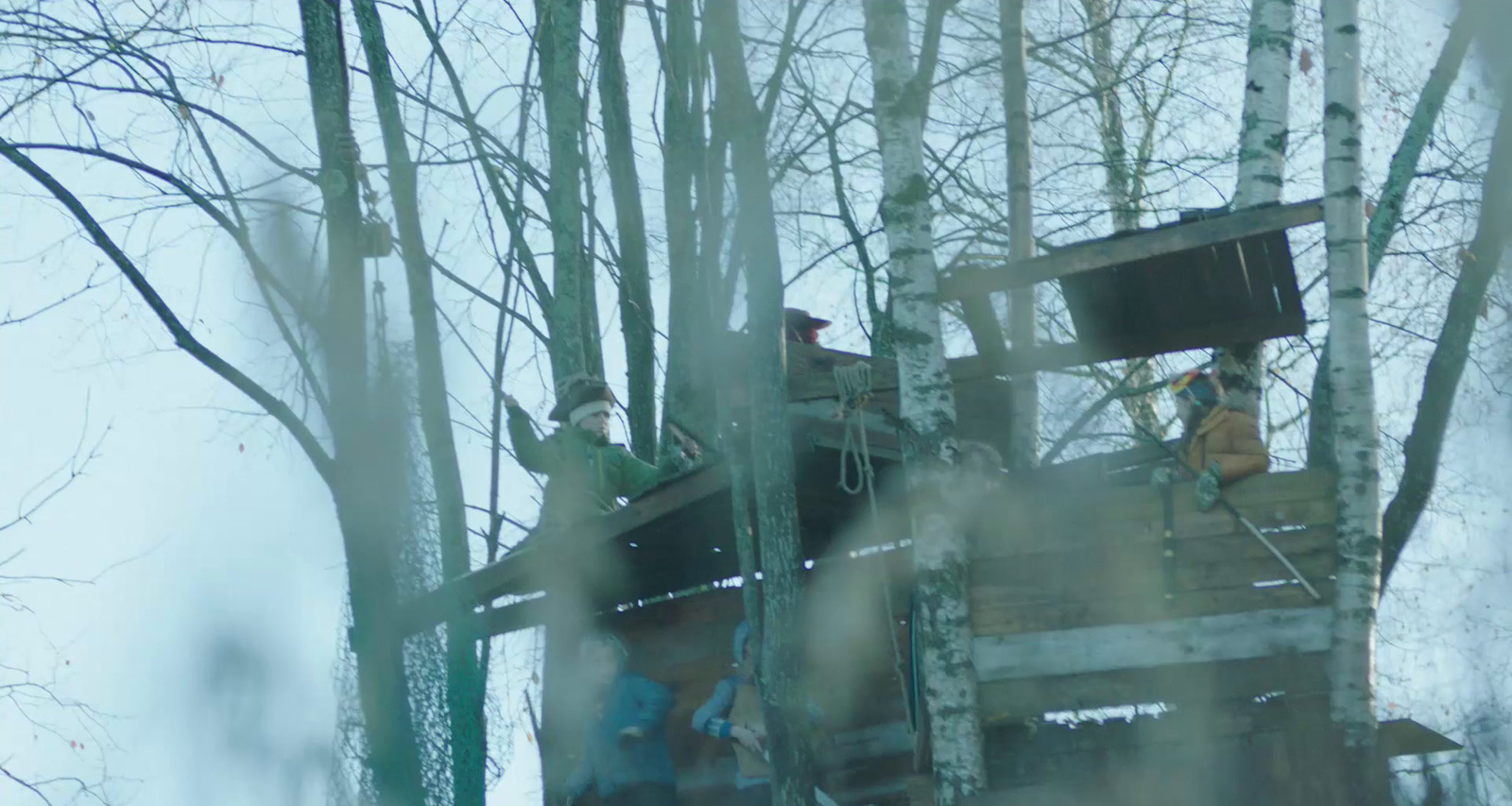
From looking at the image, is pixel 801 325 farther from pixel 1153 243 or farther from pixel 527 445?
pixel 1153 243

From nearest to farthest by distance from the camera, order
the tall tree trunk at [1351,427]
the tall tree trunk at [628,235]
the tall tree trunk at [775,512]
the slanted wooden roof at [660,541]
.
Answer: the tall tree trunk at [1351,427]
the tall tree trunk at [775,512]
the slanted wooden roof at [660,541]
the tall tree trunk at [628,235]

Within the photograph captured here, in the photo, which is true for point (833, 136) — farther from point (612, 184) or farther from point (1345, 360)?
point (1345, 360)

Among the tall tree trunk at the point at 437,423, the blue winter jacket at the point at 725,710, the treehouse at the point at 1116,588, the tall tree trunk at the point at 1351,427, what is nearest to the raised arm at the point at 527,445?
the tall tree trunk at the point at 437,423

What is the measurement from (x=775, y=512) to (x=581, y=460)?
1766mm

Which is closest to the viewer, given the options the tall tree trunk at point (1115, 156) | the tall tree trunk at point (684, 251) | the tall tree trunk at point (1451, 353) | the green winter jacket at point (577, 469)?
the green winter jacket at point (577, 469)

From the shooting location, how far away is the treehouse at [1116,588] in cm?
792

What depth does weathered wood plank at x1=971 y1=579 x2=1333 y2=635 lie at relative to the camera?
7945 millimetres

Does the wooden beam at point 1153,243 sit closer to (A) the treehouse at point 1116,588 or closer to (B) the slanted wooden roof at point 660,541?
(A) the treehouse at point 1116,588

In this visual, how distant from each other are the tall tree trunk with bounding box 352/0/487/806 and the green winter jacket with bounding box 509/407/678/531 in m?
0.46

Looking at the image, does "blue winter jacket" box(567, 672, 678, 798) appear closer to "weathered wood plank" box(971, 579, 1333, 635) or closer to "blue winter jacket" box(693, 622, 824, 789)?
"blue winter jacket" box(693, 622, 824, 789)

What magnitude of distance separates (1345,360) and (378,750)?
17.6 feet

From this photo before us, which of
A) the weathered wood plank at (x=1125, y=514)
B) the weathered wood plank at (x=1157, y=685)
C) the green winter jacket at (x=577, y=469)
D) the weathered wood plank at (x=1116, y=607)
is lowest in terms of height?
the weathered wood plank at (x=1157, y=685)

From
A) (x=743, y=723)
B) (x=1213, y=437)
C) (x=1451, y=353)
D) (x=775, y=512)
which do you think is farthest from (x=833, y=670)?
(x=1451, y=353)

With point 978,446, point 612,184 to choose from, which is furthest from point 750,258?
point 612,184
